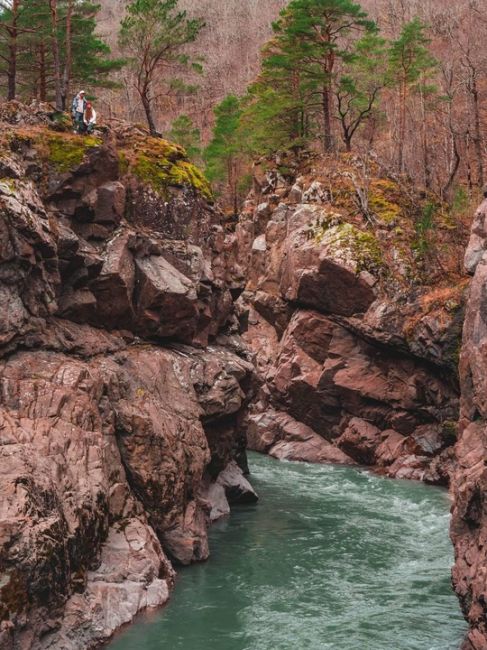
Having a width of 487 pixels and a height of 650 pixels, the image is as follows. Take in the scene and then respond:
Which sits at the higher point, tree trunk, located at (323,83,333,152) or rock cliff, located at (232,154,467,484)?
tree trunk, located at (323,83,333,152)

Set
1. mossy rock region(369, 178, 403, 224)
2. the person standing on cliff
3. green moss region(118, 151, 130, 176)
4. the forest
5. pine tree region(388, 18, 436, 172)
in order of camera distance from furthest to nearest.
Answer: pine tree region(388, 18, 436, 172), mossy rock region(369, 178, 403, 224), the forest, green moss region(118, 151, 130, 176), the person standing on cliff

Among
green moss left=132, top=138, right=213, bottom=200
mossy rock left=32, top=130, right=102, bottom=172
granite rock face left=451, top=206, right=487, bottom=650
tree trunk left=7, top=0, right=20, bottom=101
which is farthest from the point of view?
tree trunk left=7, top=0, right=20, bottom=101

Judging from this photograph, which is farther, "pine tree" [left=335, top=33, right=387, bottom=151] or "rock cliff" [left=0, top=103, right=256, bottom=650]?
"pine tree" [left=335, top=33, right=387, bottom=151]

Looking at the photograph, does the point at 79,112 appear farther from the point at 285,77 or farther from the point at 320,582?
the point at 285,77

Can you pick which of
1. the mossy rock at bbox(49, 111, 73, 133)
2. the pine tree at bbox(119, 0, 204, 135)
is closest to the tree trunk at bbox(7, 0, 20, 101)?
the pine tree at bbox(119, 0, 204, 135)

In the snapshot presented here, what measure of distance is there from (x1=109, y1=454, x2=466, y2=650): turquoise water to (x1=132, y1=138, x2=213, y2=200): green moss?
490 inches

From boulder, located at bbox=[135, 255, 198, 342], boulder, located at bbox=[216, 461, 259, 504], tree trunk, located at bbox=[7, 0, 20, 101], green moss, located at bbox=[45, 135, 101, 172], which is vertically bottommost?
boulder, located at bbox=[216, 461, 259, 504]

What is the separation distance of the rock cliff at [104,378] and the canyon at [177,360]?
0.19 feet

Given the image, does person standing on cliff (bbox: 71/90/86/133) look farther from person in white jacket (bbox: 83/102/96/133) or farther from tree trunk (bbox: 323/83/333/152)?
tree trunk (bbox: 323/83/333/152)

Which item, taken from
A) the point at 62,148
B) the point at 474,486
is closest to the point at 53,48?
the point at 62,148

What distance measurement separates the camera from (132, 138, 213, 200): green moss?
25438mm

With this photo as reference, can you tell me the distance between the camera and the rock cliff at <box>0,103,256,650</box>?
45.5ft

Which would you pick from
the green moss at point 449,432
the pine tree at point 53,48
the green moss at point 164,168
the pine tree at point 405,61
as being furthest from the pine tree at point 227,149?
the green moss at point 449,432

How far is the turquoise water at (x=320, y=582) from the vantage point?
1469 cm
